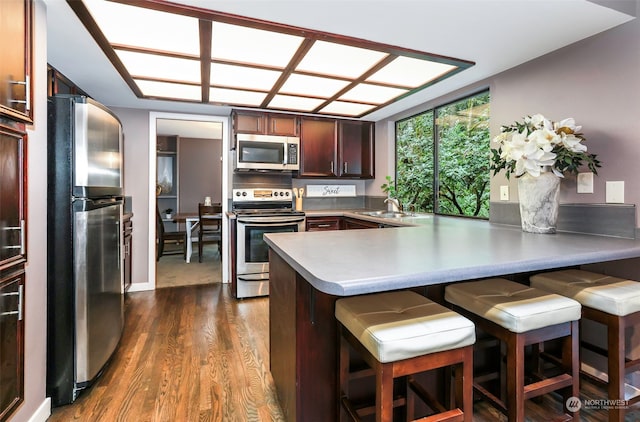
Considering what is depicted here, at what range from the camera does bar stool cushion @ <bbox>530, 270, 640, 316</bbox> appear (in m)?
1.34

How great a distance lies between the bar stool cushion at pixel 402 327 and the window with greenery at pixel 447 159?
6.62ft

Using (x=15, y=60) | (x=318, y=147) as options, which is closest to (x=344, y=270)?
(x=15, y=60)

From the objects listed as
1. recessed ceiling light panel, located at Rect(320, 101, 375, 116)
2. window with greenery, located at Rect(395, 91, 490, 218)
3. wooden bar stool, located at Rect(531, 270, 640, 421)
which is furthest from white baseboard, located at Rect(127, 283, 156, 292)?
wooden bar stool, located at Rect(531, 270, 640, 421)

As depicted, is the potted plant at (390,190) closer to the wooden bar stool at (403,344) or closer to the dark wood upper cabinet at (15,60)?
the wooden bar stool at (403,344)

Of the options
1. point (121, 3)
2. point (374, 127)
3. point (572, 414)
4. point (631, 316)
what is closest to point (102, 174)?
point (121, 3)

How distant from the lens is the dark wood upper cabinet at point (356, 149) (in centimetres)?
417

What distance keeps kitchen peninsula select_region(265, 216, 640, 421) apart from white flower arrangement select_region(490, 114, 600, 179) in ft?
1.35

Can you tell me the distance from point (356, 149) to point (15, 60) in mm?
3397

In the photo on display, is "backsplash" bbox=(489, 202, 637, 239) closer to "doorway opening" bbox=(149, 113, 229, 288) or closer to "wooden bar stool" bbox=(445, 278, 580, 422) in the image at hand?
"wooden bar stool" bbox=(445, 278, 580, 422)

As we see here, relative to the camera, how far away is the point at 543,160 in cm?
180

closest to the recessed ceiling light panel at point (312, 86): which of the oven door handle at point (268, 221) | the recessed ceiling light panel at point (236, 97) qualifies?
the recessed ceiling light panel at point (236, 97)

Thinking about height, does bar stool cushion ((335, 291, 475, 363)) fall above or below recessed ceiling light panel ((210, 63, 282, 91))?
below

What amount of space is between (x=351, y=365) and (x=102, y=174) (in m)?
1.77

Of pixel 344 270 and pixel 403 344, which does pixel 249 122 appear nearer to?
pixel 344 270
